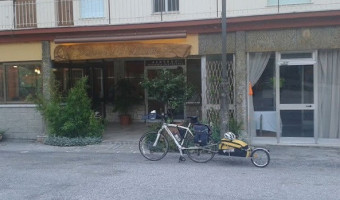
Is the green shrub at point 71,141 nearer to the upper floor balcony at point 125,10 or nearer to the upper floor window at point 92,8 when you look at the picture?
the upper floor balcony at point 125,10

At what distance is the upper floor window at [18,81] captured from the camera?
44.1ft

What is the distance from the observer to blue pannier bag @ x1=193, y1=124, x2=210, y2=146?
373 inches

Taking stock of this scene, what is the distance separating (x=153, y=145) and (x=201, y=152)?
3.85 feet

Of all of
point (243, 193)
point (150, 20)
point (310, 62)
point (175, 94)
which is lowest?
point (243, 193)

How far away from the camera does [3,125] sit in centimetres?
1338

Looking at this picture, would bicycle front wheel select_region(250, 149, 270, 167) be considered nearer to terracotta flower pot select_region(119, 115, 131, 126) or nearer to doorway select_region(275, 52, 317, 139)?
doorway select_region(275, 52, 317, 139)

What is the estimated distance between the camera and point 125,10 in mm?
12500

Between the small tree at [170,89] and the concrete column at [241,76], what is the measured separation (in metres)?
1.45

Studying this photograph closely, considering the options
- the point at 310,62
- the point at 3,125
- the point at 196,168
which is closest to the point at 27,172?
the point at 196,168

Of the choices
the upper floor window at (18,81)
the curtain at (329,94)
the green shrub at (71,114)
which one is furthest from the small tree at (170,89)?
the upper floor window at (18,81)

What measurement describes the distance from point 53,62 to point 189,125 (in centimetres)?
570

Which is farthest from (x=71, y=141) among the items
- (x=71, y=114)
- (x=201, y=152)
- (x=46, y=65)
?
(x=201, y=152)

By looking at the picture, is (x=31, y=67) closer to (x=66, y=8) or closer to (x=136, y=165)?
(x=66, y=8)

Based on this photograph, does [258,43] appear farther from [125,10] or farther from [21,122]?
[21,122]
